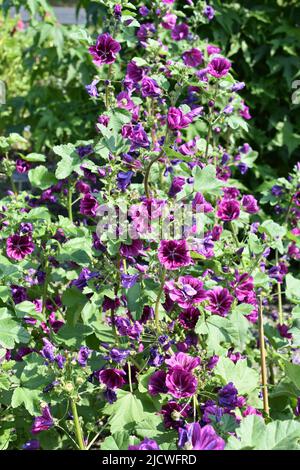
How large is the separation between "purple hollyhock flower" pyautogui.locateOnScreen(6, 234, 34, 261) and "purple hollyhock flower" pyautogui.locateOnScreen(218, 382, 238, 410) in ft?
2.67

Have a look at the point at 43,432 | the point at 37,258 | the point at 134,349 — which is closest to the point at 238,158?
the point at 37,258

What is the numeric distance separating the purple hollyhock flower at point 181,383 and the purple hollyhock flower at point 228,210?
0.69 m

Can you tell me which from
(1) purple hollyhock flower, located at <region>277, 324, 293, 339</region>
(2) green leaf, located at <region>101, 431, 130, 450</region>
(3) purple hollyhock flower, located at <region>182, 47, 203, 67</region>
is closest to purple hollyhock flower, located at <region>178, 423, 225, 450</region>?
(2) green leaf, located at <region>101, 431, 130, 450</region>

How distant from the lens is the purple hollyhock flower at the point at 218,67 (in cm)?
221

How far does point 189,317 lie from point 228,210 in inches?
17.7

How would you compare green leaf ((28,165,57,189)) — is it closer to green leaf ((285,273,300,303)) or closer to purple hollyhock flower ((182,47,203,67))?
purple hollyhock flower ((182,47,203,67))

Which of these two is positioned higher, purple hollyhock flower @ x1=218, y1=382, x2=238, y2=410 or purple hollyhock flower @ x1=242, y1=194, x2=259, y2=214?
purple hollyhock flower @ x1=242, y1=194, x2=259, y2=214

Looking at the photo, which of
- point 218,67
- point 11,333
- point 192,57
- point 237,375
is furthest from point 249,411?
point 192,57

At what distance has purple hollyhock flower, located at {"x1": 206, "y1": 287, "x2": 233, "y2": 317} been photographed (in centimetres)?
201

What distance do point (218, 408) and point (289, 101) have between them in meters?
3.05

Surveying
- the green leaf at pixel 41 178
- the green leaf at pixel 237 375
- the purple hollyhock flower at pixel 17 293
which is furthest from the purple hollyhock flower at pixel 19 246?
the green leaf at pixel 237 375

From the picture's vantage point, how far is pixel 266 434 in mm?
1450

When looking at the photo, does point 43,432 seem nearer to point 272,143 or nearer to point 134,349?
point 134,349
